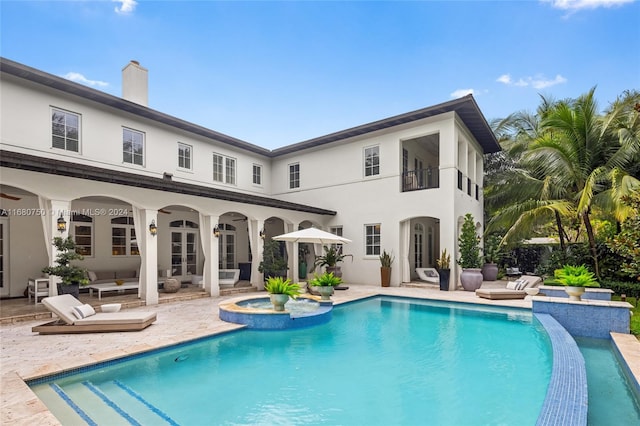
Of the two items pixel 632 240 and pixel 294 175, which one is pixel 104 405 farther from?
pixel 294 175

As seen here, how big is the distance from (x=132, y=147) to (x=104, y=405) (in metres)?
11.7

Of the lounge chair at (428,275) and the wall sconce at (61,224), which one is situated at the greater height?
the wall sconce at (61,224)

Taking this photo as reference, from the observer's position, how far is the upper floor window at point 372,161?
16.6m

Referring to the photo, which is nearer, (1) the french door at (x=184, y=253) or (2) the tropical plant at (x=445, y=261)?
(2) the tropical plant at (x=445, y=261)

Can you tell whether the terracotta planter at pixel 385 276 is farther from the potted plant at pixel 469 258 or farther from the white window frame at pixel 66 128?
the white window frame at pixel 66 128

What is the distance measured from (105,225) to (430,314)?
12.8 meters

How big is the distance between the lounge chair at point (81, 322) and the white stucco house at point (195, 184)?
5.31ft

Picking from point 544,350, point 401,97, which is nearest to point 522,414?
point 544,350

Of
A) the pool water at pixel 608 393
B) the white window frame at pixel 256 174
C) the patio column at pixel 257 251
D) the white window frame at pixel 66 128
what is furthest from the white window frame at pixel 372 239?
the white window frame at pixel 66 128

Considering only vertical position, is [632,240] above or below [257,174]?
below

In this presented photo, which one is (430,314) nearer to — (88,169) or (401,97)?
(88,169)

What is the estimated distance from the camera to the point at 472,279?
13734 mm

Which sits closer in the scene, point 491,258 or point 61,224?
point 61,224

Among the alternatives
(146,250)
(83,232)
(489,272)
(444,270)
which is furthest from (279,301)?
(489,272)
